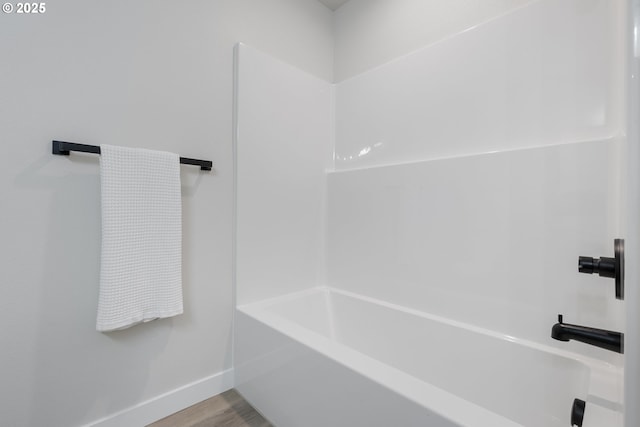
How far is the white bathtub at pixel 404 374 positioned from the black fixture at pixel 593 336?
19 centimetres

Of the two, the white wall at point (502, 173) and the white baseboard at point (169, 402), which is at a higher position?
the white wall at point (502, 173)

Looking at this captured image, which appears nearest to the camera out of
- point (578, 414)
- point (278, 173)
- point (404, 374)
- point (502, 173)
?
point (578, 414)

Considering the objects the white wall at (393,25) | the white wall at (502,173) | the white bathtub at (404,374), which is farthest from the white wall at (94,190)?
the white wall at (502,173)

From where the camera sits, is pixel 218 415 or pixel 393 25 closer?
pixel 218 415

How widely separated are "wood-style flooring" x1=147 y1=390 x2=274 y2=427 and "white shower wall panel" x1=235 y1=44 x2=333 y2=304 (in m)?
0.53

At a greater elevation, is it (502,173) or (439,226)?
(502,173)

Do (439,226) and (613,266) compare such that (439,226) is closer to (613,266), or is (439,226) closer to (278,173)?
(613,266)

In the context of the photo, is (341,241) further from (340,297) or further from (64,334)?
(64,334)

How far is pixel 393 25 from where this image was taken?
1879 mm

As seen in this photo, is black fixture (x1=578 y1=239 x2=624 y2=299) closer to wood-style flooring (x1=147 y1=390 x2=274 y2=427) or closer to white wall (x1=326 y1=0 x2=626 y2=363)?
white wall (x1=326 y1=0 x2=626 y2=363)

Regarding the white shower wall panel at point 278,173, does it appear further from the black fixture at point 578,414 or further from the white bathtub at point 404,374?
the black fixture at point 578,414

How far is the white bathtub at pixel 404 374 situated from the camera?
877 mm

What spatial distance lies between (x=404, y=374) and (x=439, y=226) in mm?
823

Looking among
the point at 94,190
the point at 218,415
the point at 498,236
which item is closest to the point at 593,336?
→ the point at 498,236
